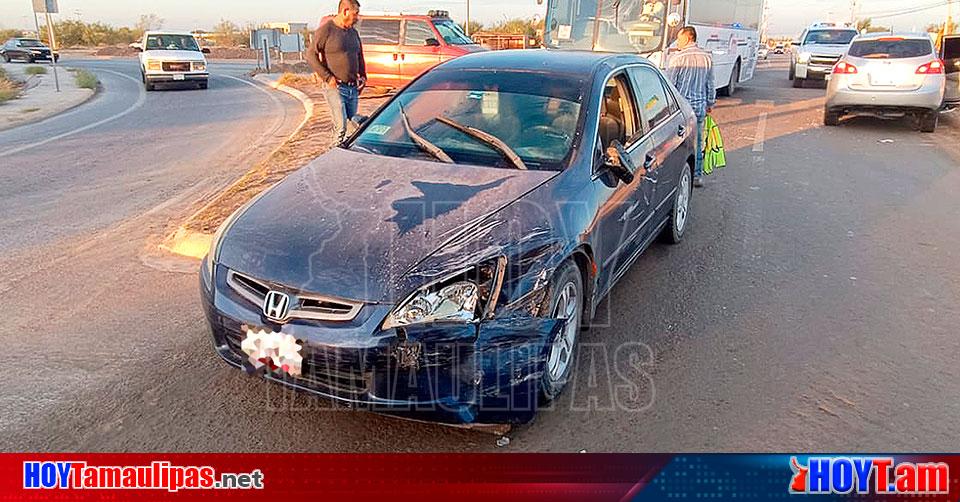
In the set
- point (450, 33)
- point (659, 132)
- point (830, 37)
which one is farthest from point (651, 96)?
point (830, 37)

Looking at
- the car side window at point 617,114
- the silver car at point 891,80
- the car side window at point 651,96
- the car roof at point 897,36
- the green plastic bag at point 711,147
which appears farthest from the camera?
the car roof at point 897,36

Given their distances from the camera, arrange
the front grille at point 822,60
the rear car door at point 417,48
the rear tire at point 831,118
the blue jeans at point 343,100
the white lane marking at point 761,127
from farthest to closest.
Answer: the front grille at point 822,60 → the rear car door at point 417,48 → the rear tire at point 831,118 → the white lane marking at point 761,127 → the blue jeans at point 343,100

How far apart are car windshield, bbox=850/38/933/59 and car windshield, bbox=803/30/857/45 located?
30.7ft

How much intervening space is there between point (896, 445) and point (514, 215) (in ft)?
6.48

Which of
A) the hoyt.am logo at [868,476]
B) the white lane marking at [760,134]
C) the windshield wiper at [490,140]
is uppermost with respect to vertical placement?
the windshield wiper at [490,140]

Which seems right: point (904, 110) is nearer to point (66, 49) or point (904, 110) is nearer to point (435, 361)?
point (435, 361)

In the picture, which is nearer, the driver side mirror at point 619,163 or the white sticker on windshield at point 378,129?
the driver side mirror at point 619,163

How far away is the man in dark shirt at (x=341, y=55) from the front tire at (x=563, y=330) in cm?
539

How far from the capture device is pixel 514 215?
329 cm

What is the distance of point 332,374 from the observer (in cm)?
286

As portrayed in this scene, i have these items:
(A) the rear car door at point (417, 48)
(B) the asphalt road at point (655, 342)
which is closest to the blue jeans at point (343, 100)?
(B) the asphalt road at point (655, 342)

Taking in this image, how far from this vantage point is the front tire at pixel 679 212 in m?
5.71

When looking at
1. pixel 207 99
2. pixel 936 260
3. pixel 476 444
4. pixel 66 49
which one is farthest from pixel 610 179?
pixel 66 49

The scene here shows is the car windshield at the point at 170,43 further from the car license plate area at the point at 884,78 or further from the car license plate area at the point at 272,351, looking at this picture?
the car license plate area at the point at 272,351
